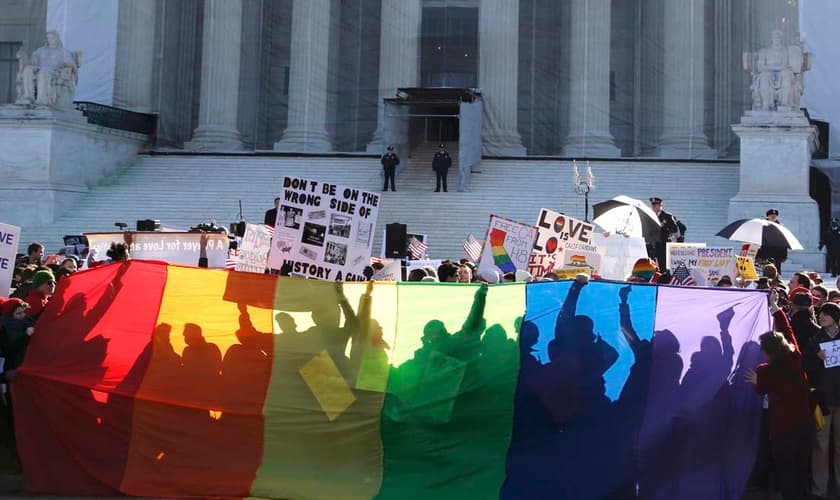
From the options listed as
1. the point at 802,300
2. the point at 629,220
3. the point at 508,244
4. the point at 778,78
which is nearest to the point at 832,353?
the point at 802,300

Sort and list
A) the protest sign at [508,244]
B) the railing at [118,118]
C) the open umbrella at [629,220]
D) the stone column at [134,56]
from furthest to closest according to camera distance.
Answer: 1. the stone column at [134,56]
2. the railing at [118,118]
3. the open umbrella at [629,220]
4. the protest sign at [508,244]

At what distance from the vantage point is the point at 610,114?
4441cm

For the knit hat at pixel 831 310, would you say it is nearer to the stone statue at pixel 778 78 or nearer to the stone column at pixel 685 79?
the stone statue at pixel 778 78

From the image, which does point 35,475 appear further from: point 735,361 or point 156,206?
point 156,206

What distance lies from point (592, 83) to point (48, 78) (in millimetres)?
17243

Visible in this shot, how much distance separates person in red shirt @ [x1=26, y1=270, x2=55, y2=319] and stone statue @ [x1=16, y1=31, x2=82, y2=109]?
85.9ft

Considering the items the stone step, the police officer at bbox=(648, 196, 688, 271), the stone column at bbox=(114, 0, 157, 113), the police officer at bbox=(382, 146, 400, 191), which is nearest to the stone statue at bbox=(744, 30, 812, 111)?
the stone step

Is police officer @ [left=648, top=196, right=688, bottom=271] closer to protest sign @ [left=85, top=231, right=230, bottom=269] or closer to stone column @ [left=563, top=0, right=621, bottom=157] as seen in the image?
protest sign @ [left=85, top=231, right=230, bottom=269]

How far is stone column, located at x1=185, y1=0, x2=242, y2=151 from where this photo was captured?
138ft

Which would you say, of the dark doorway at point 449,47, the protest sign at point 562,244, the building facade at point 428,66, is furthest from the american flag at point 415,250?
the dark doorway at point 449,47

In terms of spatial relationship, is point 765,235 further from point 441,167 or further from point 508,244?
point 441,167

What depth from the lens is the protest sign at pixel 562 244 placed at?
1636 cm

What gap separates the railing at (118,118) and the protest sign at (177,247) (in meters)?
22.4

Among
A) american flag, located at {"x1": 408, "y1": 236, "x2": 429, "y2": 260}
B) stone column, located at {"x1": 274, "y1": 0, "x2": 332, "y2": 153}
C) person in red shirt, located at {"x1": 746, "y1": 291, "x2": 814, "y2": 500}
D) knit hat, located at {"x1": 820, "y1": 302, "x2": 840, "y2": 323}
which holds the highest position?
stone column, located at {"x1": 274, "y1": 0, "x2": 332, "y2": 153}
